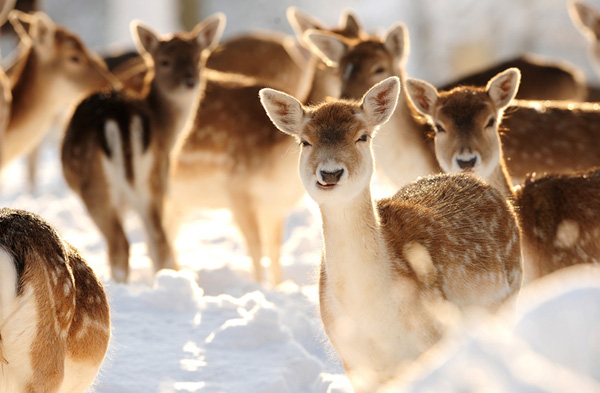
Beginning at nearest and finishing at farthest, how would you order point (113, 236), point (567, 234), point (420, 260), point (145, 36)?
point (420, 260) < point (567, 234) < point (113, 236) < point (145, 36)

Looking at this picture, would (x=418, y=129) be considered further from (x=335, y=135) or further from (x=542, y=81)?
(x=335, y=135)

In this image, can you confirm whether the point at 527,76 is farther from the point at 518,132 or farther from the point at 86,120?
the point at 86,120

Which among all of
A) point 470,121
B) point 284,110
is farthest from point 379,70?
point 284,110

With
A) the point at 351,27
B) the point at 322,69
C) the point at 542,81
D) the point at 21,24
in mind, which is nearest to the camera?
the point at 322,69

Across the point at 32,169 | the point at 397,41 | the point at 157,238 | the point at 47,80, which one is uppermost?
the point at 397,41

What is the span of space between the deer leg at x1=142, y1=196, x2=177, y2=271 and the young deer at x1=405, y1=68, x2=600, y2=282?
208cm

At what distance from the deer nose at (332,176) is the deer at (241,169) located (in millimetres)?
3628

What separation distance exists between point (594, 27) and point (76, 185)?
5188 mm

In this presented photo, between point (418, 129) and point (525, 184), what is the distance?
1517mm

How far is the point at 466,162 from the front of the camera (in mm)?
4965

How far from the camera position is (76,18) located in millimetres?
20172

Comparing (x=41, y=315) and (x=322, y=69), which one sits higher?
(x=41, y=315)

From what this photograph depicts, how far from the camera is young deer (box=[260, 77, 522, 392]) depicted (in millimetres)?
3549

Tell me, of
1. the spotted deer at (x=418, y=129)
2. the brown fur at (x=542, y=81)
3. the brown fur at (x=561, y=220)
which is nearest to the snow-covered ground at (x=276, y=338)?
the brown fur at (x=561, y=220)
